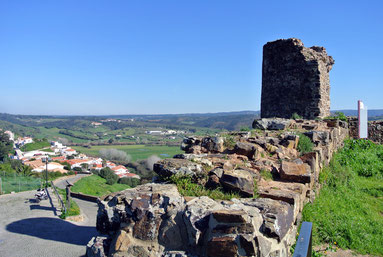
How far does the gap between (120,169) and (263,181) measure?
46568 millimetres

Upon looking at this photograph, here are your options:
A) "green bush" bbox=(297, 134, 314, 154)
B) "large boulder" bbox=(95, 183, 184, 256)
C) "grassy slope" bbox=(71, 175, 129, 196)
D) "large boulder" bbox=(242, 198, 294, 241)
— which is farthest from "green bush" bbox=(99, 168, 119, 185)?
"large boulder" bbox=(242, 198, 294, 241)

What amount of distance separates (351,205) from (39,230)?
40.4 feet

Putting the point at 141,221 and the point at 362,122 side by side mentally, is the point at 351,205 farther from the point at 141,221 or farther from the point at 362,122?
the point at 362,122

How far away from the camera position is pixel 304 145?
5773 mm

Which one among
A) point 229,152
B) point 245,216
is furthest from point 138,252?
point 229,152

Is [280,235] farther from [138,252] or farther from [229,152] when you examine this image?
[229,152]

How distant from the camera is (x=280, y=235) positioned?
238 cm

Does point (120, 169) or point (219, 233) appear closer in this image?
point (219, 233)

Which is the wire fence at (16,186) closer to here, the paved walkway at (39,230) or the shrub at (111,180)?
the paved walkway at (39,230)

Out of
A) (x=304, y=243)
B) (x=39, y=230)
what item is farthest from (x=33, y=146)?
(x=304, y=243)

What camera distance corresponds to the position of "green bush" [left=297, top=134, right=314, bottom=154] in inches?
223

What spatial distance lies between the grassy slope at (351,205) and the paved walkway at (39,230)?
8870 mm

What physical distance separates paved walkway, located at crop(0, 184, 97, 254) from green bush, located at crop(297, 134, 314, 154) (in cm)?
868

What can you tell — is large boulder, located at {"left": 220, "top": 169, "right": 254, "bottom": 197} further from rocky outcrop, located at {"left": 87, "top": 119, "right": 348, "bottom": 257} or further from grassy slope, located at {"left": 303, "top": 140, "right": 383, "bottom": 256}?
grassy slope, located at {"left": 303, "top": 140, "right": 383, "bottom": 256}
